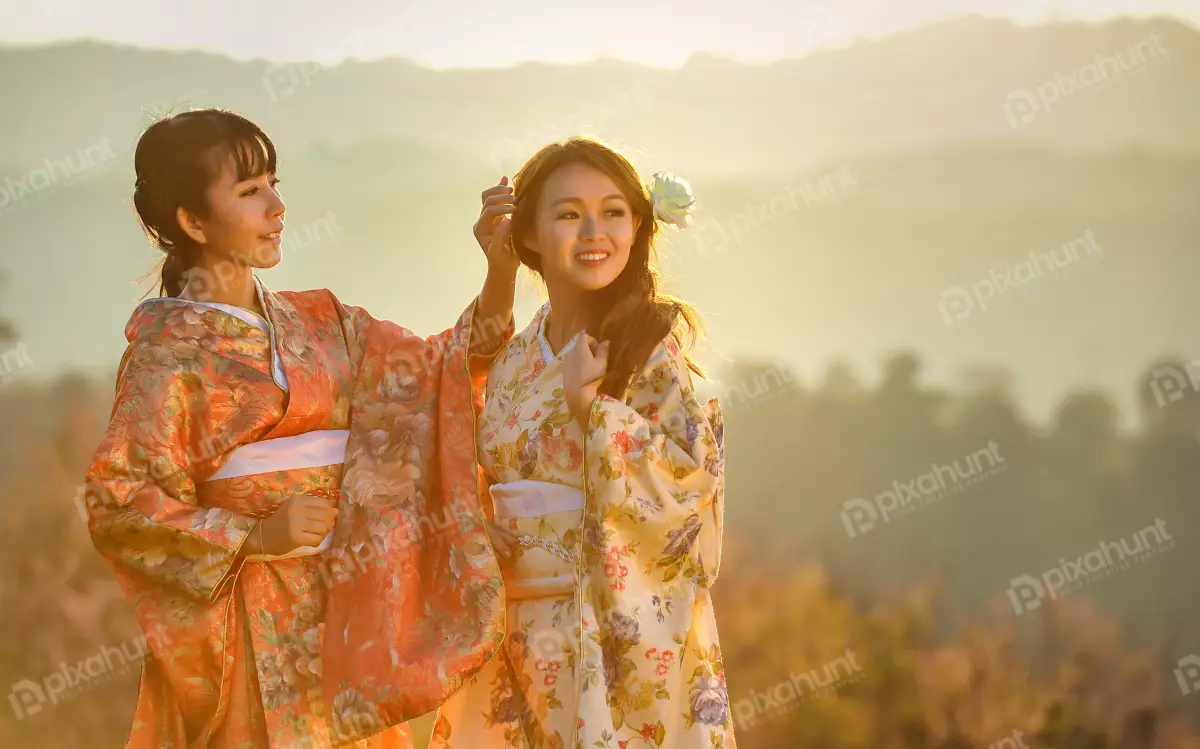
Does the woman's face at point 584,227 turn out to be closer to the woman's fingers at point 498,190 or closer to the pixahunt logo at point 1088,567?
the woman's fingers at point 498,190


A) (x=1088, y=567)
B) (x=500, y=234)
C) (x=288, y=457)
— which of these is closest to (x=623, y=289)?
(x=500, y=234)

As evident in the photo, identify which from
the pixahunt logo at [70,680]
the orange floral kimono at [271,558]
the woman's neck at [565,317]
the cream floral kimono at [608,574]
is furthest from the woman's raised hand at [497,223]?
the pixahunt logo at [70,680]

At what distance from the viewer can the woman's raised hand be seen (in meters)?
2.62

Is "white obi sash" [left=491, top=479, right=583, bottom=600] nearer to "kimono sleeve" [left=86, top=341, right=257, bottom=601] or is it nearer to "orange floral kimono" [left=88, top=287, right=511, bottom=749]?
"orange floral kimono" [left=88, top=287, right=511, bottom=749]

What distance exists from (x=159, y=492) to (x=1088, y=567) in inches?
133

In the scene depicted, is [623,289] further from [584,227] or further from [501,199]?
[501,199]

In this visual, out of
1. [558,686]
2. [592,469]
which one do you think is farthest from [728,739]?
[592,469]

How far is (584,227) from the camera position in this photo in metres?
2.54

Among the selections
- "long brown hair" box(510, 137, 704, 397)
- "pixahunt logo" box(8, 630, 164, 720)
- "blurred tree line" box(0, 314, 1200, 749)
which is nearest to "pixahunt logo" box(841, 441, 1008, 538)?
"blurred tree line" box(0, 314, 1200, 749)

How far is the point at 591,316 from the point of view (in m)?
2.62

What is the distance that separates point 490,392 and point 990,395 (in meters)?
2.49

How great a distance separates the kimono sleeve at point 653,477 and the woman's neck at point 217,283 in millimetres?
758

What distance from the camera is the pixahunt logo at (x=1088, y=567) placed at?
14.7ft

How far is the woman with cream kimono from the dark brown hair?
0.54 m
